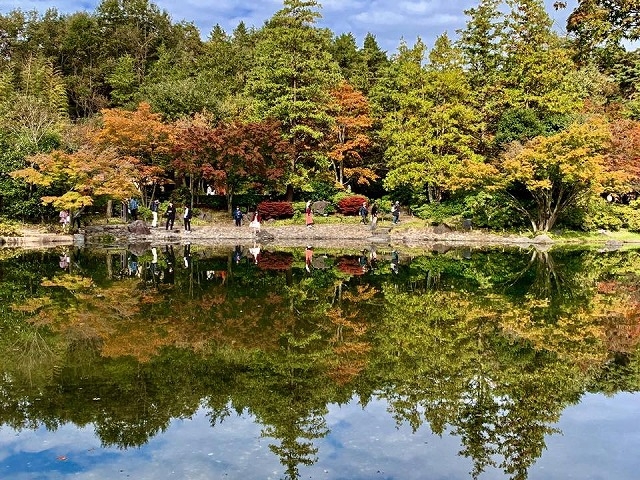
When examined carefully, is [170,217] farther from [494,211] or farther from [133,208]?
[494,211]

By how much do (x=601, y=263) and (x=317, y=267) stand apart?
1131 centimetres

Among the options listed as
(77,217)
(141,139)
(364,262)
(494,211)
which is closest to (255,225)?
(141,139)

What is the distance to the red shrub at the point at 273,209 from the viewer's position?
36281mm

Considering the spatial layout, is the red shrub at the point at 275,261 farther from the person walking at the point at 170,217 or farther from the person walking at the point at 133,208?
the person walking at the point at 133,208

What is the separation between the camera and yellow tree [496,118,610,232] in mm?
29562

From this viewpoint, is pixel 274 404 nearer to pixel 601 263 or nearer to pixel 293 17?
pixel 601 263

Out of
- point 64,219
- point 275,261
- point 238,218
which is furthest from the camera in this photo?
point 238,218

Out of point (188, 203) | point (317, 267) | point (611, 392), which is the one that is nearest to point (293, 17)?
point (188, 203)

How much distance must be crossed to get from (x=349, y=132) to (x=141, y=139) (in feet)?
46.4

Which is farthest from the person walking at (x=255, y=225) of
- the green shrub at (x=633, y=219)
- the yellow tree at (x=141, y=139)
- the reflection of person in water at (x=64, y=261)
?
the green shrub at (x=633, y=219)

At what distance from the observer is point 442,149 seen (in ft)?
124

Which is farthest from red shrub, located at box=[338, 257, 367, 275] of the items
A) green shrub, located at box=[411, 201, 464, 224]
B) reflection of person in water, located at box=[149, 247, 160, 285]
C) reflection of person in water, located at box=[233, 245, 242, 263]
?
green shrub, located at box=[411, 201, 464, 224]

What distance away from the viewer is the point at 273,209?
3628cm

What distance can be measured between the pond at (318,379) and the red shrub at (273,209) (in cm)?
1795
